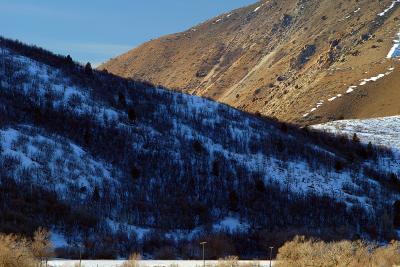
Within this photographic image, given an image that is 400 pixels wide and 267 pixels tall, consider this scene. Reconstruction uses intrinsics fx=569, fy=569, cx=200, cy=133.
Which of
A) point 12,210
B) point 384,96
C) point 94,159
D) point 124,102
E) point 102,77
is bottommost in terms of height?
point 12,210

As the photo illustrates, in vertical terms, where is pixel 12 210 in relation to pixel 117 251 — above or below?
above

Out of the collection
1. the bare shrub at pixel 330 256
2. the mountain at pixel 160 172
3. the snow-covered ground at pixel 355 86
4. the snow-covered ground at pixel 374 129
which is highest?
the snow-covered ground at pixel 355 86

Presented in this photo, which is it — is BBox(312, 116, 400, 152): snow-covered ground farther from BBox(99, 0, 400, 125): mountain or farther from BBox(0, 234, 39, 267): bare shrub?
BBox(0, 234, 39, 267): bare shrub

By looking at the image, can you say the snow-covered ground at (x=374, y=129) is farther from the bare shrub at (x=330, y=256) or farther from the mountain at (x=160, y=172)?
the bare shrub at (x=330, y=256)

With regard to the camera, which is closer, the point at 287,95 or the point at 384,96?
the point at 384,96

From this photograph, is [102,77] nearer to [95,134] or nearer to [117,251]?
[95,134]

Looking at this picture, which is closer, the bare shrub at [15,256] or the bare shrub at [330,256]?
the bare shrub at [15,256]

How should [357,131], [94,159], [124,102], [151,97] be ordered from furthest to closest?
[357,131], [151,97], [124,102], [94,159]

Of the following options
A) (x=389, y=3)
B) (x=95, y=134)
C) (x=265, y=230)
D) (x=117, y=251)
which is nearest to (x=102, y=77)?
(x=95, y=134)

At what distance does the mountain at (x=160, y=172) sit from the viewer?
135 feet

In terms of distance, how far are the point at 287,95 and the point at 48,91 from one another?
88535 mm

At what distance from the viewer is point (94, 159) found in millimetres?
51656

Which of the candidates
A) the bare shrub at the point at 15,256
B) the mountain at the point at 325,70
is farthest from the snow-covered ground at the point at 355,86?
the bare shrub at the point at 15,256

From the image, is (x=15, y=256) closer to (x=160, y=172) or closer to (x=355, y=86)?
(x=160, y=172)
